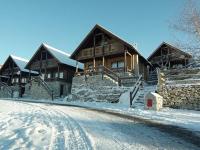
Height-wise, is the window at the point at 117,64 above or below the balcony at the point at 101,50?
below

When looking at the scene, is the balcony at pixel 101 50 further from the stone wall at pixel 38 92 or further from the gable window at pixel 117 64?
the stone wall at pixel 38 92

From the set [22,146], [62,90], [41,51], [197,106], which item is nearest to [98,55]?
[62,90]

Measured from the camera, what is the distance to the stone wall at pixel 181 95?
1455 centimetres

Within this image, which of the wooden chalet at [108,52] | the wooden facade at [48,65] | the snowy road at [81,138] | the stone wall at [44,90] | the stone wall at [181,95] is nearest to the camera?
the snowy road at [81,138]

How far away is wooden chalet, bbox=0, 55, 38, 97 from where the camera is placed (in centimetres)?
4053

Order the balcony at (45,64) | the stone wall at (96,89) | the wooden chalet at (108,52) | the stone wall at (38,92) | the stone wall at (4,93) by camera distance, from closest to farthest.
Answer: the stone wall at (96,89)
the wooden chalet at (108,52)
the stone wall at (38,92)
the balcony at (45,64)
the stone wall at (4,93)

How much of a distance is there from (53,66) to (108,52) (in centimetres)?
1197

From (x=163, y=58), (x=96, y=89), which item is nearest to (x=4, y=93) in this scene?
(x=96, y=89)

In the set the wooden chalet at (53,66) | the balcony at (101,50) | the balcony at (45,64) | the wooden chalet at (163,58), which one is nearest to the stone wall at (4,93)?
the wooden chalet at (53,66)

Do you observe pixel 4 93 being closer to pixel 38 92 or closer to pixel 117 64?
pixel 38 92

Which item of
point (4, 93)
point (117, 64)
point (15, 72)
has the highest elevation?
point (15, 72)

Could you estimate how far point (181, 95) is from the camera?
596 inches

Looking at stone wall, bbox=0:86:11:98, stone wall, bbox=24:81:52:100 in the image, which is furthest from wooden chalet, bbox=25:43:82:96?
stone wall, bbox=0:86:11:98

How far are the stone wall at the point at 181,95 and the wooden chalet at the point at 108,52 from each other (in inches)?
Answer: 396
